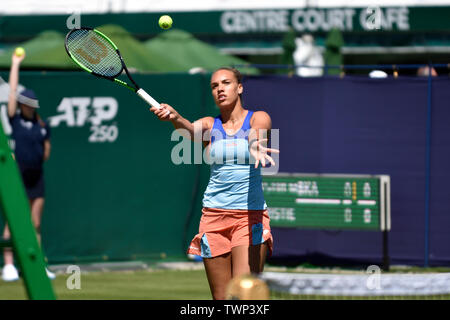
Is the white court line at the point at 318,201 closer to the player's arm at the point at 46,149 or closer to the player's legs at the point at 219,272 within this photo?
the player's arm at the point at 46,149

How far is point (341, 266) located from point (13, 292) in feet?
12.6

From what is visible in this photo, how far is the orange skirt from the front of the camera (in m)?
5.91

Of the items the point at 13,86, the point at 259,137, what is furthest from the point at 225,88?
the point at 13,86

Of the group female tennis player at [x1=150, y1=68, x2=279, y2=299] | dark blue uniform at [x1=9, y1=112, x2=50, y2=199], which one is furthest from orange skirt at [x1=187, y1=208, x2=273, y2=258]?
dark blue uniform at [x1=9, y1=112, x2=50, y2=199]

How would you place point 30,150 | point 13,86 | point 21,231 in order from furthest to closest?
1. point 30,150
2. point 13,86
3. point 21,231

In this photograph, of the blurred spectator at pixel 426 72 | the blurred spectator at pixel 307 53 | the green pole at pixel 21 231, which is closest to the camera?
the green pole at pixel 21 231

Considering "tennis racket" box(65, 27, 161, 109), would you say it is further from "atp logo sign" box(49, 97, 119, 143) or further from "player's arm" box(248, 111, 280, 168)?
"atp logo sign" box(49, 97, 119, 143)

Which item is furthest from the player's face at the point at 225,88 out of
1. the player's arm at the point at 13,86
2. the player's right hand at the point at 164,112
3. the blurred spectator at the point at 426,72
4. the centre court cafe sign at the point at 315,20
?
the centre court cafe sign at the point at 315,20

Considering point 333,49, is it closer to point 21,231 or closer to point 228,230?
point 228,230

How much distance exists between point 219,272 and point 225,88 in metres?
1.17

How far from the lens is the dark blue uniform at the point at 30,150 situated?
9.77m

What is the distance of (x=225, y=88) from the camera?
603 centimetres

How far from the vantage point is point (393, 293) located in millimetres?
3631
